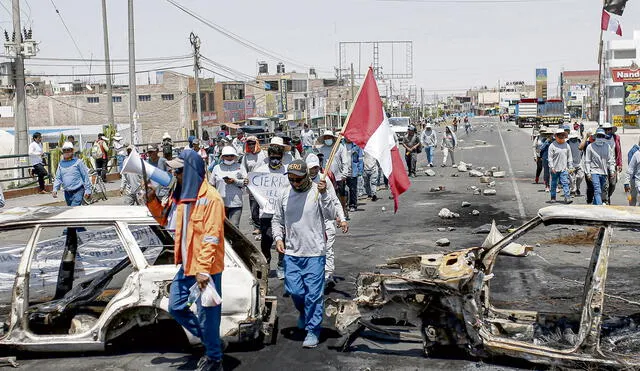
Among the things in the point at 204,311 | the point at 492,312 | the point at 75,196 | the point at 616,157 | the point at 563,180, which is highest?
the point at 616,157

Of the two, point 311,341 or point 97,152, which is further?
point 97,152

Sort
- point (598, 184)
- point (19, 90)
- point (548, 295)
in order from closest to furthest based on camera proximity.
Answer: point (548, 295)
point (598, 184)
point (19, 90)

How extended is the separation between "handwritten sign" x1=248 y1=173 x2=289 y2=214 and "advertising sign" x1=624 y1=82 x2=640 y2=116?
2373 inches

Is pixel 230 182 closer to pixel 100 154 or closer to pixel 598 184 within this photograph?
pixel 598 184

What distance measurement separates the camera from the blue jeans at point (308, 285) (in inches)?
257

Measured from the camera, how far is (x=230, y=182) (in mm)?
9930

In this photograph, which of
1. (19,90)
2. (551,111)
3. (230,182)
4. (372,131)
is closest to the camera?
(372,131)

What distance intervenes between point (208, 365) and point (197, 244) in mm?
971

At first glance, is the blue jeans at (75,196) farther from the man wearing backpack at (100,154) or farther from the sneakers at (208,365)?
the man wearing backpack at (100,154)

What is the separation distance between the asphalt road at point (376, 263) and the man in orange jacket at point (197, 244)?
1.56 feet

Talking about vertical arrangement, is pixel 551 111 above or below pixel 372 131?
below

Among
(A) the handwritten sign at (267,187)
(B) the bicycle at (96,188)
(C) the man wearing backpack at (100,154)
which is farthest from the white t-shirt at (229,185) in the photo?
(C) the man wearing backpack at (100,154)

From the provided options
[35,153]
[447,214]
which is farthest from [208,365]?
[35,153]

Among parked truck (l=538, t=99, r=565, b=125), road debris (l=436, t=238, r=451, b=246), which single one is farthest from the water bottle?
parked truck (l=538, t=99, r=565, b=125)
